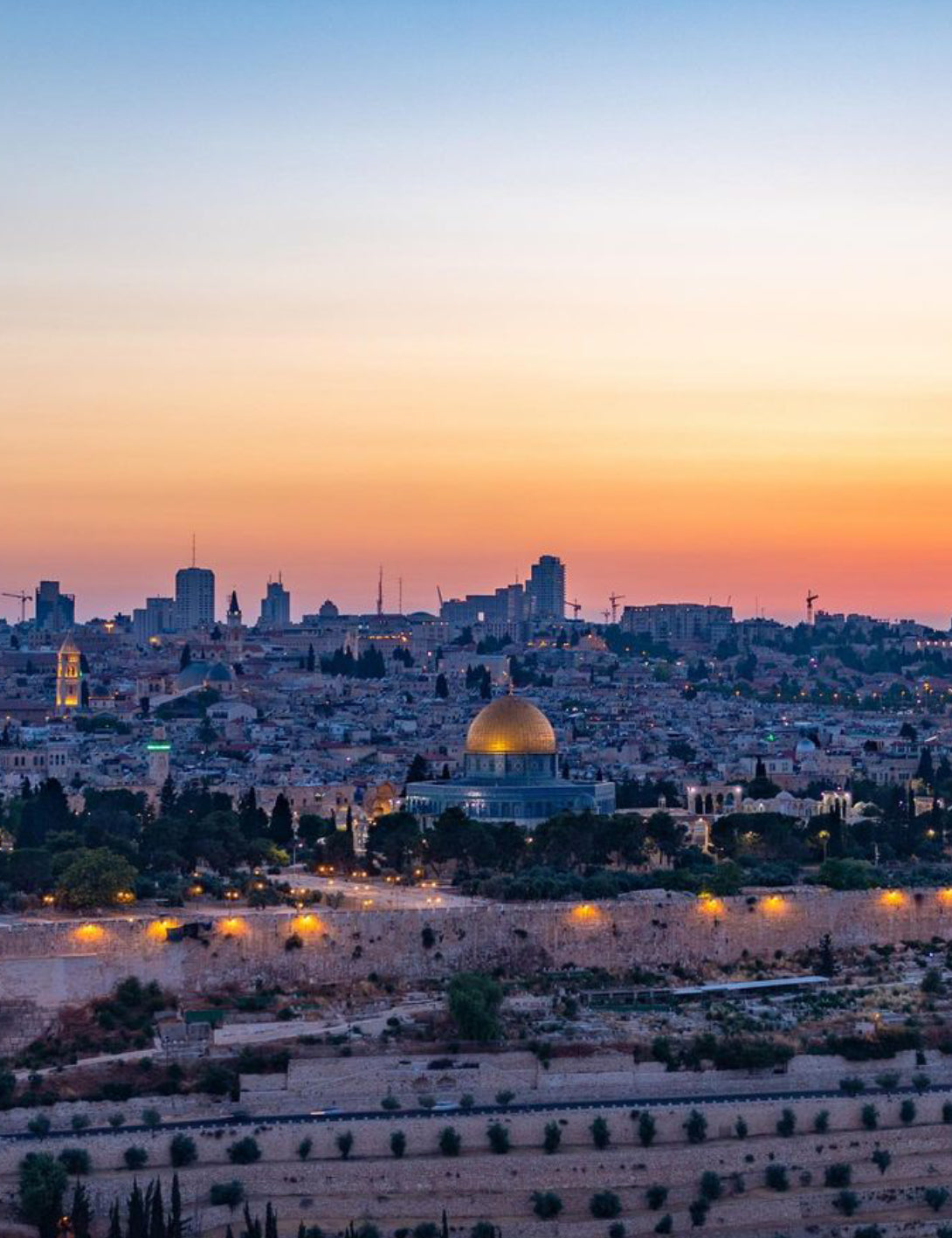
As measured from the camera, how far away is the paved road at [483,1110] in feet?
110

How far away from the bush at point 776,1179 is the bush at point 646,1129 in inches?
49.0

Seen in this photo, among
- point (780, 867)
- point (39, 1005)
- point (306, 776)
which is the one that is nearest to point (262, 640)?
point (306, 776)

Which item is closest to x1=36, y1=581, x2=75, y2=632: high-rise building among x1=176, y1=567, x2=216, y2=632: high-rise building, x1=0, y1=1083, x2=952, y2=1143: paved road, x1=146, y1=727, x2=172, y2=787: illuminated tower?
x1=176, y1=567, x2=216, y2=632: high-rise building

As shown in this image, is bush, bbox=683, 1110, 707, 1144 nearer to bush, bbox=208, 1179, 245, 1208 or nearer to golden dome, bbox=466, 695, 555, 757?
bush, bbox=208, 1179, 245, 1208

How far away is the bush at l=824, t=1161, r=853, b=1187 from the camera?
3372 cm

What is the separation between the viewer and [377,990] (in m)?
39.9

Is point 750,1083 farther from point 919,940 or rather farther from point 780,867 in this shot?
point 780,867

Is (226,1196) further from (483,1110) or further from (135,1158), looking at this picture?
(483,1110)

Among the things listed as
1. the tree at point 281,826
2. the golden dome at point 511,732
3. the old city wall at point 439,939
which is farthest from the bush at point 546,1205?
the golden dome at point 511,732

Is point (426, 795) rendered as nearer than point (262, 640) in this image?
Yes

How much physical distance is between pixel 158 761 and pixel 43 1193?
44.3m

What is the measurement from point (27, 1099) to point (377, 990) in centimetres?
665

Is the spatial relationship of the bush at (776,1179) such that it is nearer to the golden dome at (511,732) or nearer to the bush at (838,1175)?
the bush at (838,1175)

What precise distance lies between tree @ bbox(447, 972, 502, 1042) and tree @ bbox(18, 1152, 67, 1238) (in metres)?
6.62
